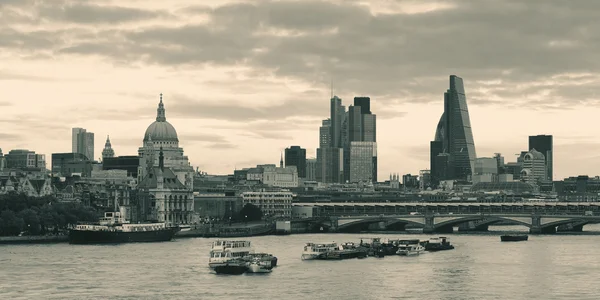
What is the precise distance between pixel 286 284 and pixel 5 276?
21252mm

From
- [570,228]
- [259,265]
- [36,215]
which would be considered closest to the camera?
[259,265]

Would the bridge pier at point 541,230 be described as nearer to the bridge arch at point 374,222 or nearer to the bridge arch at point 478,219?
the bridge arch at point 478,219

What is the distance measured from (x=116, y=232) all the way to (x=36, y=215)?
36.0 ft

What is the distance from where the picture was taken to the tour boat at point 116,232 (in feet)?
484

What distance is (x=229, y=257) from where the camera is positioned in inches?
4198

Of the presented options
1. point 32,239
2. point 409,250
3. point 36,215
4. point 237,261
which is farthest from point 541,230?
point 237,261

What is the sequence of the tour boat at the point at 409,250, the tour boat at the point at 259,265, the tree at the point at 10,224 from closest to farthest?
1. the tour boat at the point at 259,265
2. the tour boat at the point at 409,250
3. the tree at the point at 10,224

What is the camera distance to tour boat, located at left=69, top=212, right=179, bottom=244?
5807 inches

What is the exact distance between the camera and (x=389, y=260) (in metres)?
120

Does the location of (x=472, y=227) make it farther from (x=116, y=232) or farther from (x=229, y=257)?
(x=229, y=257)

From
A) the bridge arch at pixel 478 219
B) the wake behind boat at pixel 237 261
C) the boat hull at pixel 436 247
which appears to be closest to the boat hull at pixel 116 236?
the boat hull at pixel 436 247

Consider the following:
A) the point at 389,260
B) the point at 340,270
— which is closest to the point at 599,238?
the point at 389,260

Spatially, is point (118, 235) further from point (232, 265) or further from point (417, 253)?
point (232, 265)

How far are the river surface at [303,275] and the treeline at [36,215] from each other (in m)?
13.6
